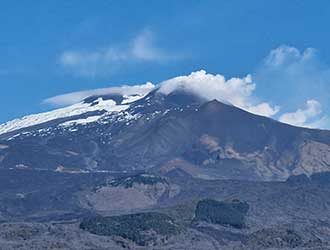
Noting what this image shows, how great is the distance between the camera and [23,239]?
173250 millimetres

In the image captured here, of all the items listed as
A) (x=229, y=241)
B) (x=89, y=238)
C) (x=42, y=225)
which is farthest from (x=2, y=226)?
(x=229, y=241)

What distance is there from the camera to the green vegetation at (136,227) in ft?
602

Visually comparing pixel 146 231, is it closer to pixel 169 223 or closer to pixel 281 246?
pixel 169 223

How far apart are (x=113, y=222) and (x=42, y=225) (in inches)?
645

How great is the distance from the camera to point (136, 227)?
190m

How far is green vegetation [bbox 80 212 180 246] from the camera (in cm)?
18362

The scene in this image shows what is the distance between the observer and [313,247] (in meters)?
183

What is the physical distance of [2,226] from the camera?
184750mm

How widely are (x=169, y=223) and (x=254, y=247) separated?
18890 mm

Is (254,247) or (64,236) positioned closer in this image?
(64,236)

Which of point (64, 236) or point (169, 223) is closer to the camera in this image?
point (64, 236)

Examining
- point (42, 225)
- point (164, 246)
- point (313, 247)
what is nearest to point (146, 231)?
point (164, 246)

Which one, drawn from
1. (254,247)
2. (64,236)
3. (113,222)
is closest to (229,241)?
(254,247)

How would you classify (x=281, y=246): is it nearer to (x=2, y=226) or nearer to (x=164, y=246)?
(x=164, y=246)
